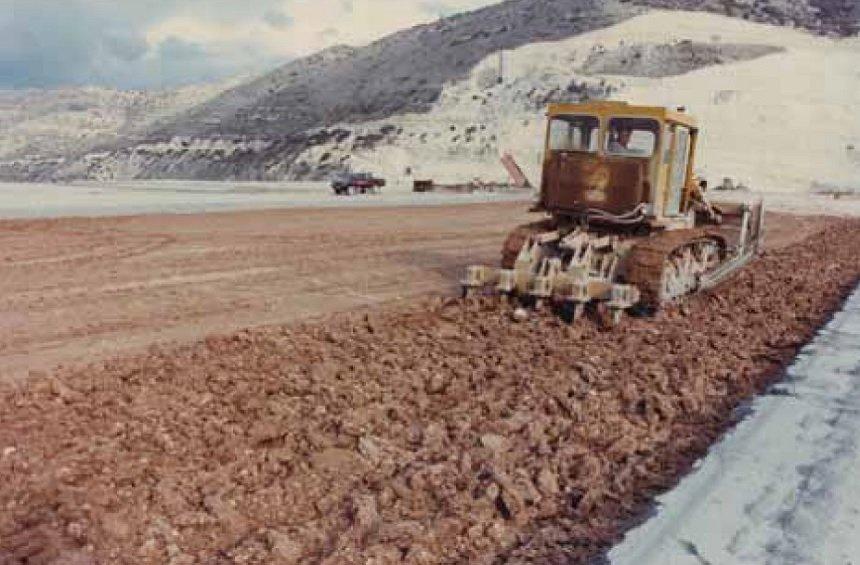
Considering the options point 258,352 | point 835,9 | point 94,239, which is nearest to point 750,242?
point 258,352

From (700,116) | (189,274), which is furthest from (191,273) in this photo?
(700,116)

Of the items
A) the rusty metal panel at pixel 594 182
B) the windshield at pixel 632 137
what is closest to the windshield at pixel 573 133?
the rusty metal panel at pixel 594 182

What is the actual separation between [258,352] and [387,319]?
8.23 ft

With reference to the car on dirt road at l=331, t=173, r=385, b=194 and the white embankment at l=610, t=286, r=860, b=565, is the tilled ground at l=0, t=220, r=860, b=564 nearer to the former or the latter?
the white embankment at l=610, t=286, r=860, b=565

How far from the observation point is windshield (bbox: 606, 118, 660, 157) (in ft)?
40.1

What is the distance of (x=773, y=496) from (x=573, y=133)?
7.49 meters

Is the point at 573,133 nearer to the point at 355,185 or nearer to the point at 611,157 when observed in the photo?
the point at 611,157

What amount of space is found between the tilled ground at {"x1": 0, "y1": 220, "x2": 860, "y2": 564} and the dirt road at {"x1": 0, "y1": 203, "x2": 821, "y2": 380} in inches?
49.6

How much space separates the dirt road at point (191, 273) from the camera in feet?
34.1

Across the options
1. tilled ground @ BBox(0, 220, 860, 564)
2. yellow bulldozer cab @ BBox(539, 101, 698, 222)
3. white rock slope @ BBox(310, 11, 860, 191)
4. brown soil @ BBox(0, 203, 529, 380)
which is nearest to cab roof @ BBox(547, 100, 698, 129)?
yellow bulldozer cab @ BBox(539, 101, 698, 222)

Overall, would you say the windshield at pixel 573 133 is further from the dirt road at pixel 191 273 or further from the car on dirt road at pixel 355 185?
the car on dirt road at pixel 355 185

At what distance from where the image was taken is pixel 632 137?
12.4 meters

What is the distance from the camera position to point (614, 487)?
241 inches

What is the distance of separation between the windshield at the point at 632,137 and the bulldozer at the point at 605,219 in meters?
0.01
